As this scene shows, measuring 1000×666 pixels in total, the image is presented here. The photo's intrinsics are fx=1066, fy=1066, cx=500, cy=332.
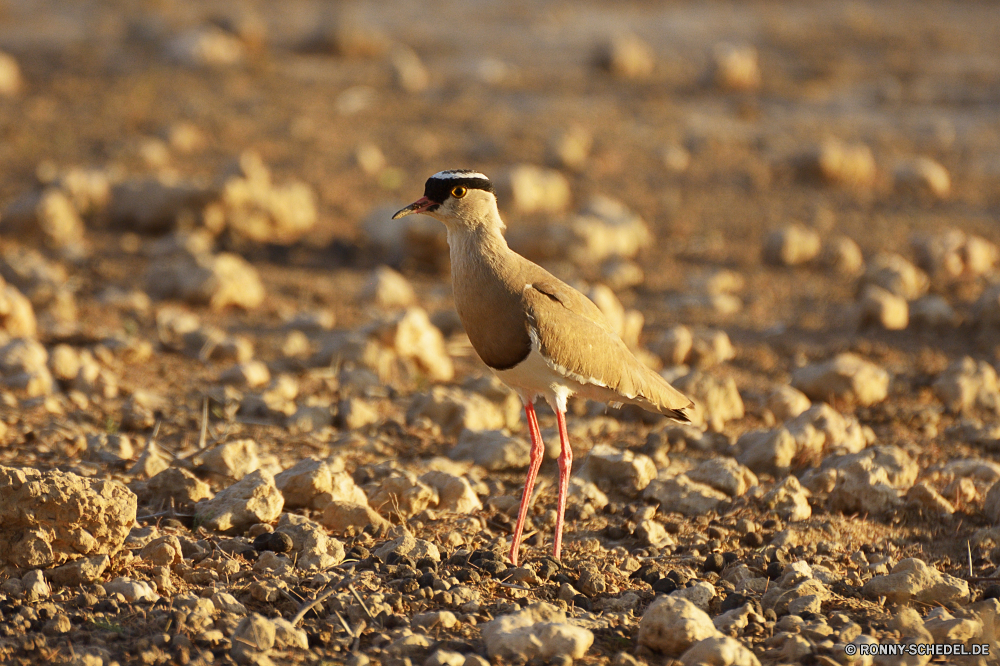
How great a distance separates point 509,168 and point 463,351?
3.08m

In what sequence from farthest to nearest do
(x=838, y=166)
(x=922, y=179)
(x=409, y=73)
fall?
(x=409, y=73) < (x=838, y=166) < (x=922, y=179)

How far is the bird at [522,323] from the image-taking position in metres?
4.26

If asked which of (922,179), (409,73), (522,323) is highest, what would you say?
(409,73)

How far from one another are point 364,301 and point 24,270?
2292mm

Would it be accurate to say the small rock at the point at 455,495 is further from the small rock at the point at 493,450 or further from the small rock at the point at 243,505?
the small rock at the point at 243,505

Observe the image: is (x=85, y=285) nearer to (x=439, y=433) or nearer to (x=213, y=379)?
(x=213, y=379)

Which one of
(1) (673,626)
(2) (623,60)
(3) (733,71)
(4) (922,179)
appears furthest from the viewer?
(2) (623,60)

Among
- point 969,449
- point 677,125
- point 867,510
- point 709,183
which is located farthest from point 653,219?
point 867,510

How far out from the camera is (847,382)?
6141 mm

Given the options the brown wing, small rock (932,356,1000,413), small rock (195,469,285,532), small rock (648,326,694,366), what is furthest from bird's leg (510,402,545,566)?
small rock (932,356,1000,413)

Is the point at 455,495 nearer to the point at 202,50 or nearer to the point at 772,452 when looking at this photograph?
the point at 772,452

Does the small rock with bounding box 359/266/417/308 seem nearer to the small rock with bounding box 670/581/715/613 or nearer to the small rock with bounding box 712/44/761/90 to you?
the small rock with bounding box 670/581/715/613

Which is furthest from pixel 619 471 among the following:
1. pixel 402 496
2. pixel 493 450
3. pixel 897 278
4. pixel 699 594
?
pixel 897 278

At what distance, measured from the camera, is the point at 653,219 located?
9.53 metres
